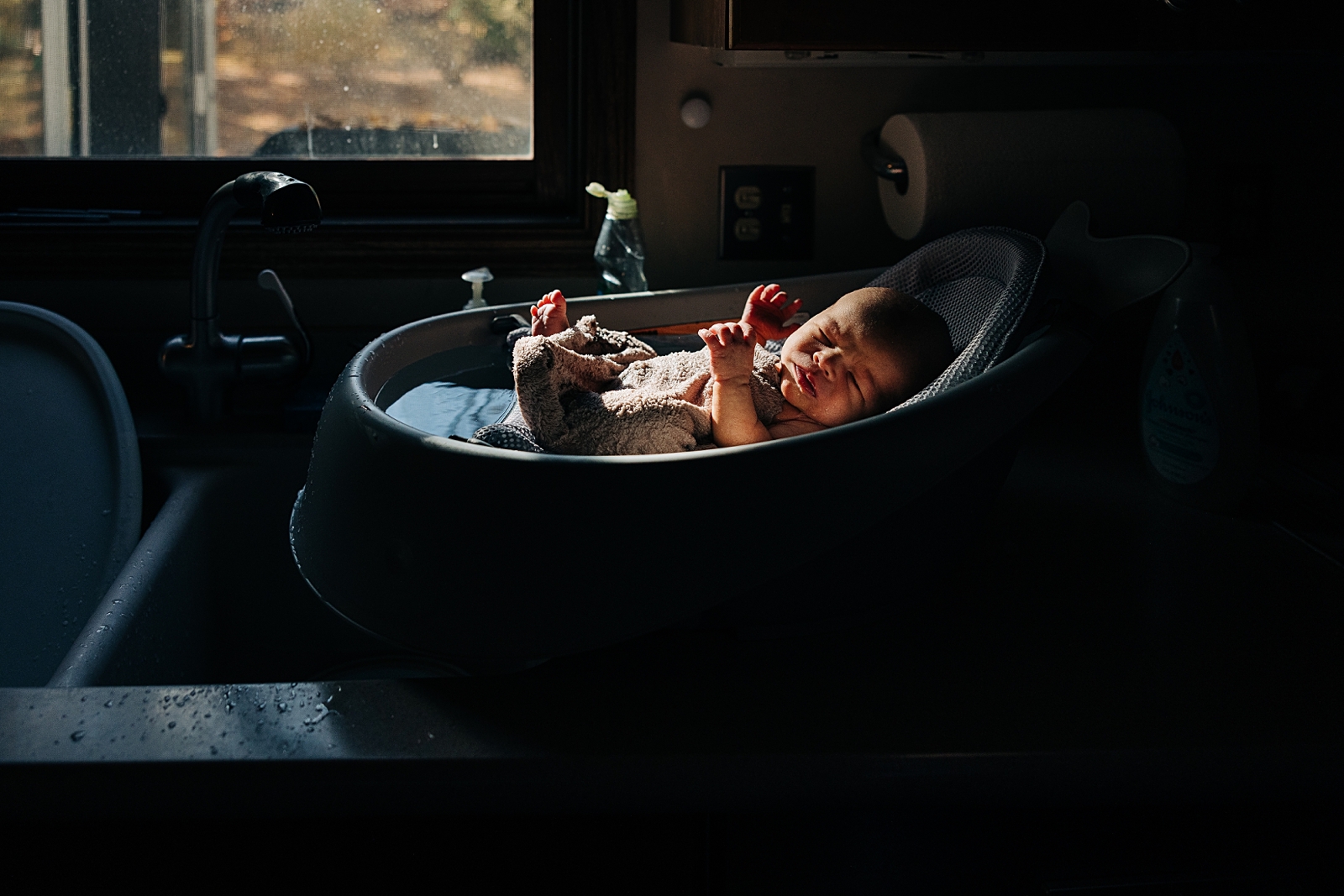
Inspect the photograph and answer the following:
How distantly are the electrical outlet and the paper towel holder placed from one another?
0.08 metres

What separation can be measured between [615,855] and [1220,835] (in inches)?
14.3

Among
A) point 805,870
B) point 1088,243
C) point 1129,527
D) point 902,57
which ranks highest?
point 902,57

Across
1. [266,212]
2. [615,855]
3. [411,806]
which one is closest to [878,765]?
[615,855]

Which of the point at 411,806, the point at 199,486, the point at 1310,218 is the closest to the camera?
the point at 411,806

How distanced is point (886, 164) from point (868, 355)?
44 cm

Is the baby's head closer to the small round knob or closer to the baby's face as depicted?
the baby's face

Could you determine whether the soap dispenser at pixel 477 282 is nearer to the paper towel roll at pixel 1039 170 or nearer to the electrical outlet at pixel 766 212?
the electrical outlet at pixel 766 212

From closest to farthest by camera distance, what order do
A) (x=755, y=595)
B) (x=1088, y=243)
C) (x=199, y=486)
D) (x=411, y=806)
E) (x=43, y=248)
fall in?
(x=411, y=806)
(x=755, y=595)
(x=1088, y=243)
(x=199, y=486)
(x=43, y=248)

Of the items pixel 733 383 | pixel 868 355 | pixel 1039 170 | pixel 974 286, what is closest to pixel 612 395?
pixel 733 383

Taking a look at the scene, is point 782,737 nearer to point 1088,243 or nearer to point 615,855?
point 615,855

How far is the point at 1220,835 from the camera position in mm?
616

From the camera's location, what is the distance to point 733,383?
0.82 m

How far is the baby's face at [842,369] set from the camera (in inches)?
32.6

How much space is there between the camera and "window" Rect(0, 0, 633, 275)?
125cm
